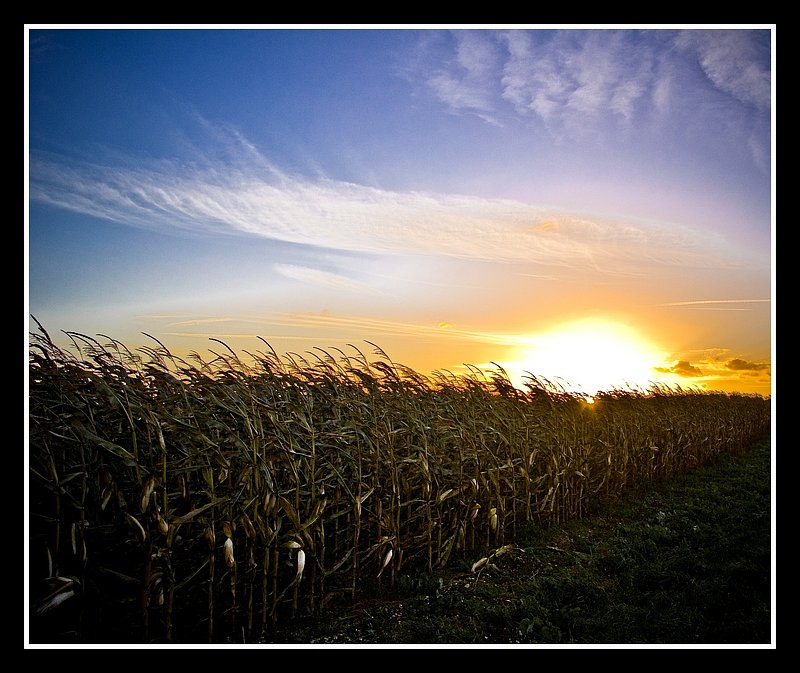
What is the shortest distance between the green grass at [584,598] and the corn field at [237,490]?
207 millimetres

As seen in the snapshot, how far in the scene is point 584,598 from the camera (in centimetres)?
402

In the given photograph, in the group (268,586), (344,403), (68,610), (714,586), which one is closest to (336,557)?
(268,586)

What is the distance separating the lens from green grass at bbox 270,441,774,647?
3512 mm

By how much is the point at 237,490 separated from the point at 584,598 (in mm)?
2464

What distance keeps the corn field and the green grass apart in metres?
0.21

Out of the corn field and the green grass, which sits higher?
the corn field

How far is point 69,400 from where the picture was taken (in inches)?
124

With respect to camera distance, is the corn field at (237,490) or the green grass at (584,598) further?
the green grass at (584,598)

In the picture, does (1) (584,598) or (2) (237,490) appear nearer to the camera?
(2) (237,490)

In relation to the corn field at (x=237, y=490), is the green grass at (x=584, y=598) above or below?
below

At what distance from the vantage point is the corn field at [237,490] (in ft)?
9.45

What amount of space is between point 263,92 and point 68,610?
3.56 m
